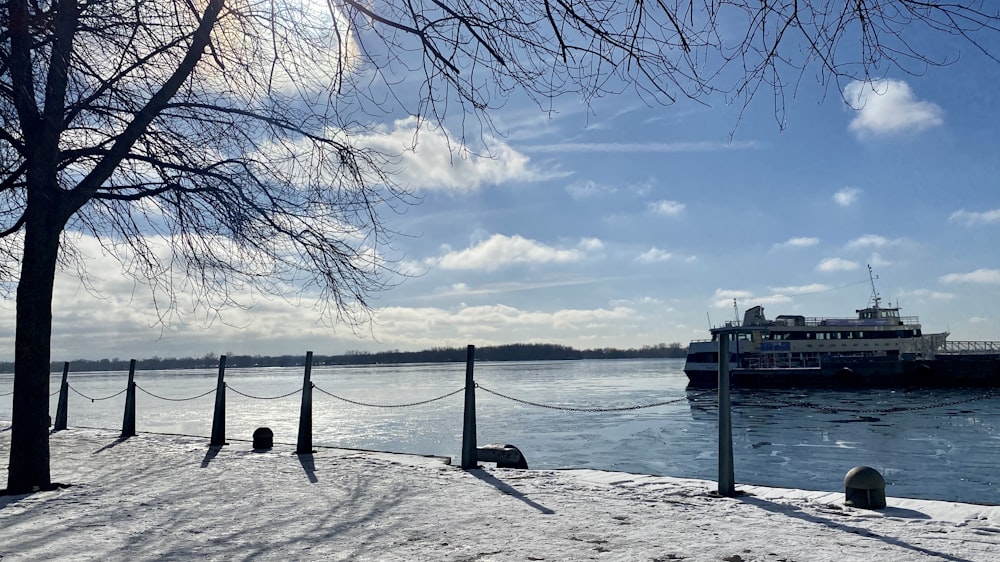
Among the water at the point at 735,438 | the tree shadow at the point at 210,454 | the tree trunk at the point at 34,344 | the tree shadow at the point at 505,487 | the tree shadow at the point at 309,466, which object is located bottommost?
the water at the point at 735,438

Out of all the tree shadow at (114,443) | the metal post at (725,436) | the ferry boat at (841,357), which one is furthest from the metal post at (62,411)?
the ferry boat at (841,357)

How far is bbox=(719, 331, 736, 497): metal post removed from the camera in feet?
22.4

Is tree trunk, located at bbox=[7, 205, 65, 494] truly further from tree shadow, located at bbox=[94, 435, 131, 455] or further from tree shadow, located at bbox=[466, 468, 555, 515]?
tree shadow, located at bbox=[466, 468, 555, 515]

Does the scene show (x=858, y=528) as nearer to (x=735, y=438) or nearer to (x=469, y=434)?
(x=469, y=434)

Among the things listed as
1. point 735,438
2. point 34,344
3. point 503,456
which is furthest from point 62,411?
point 735,438

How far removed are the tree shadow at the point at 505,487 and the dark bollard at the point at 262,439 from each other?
13.3ft

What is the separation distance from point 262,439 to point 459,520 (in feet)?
20.9

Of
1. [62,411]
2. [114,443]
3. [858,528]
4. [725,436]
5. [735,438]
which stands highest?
[725,436]

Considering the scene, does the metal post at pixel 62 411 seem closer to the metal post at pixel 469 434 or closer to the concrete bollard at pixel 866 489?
the metal post at pixel 469 434

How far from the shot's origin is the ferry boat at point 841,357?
5378 cm

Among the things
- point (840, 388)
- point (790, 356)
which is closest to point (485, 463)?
point (840, 388)

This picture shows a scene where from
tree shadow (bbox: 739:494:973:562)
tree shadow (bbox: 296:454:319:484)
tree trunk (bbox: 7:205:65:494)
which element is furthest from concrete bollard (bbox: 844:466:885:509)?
tree trunk (bbox: 7:205:65:494)

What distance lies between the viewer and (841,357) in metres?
59.8

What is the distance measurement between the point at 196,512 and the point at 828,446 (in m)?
17.9
